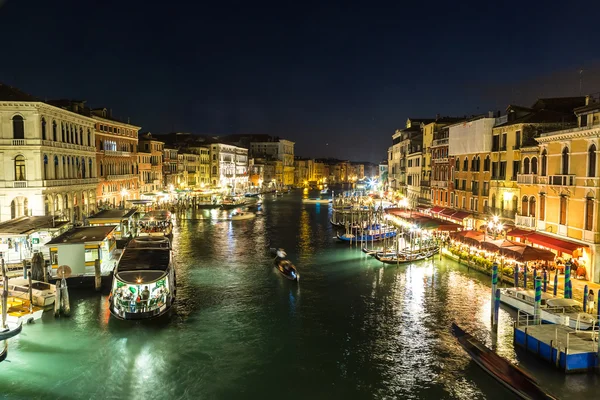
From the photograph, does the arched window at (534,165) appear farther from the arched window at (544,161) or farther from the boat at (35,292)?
the boat at (35,292)

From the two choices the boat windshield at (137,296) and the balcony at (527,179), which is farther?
the balcony at (527,179)

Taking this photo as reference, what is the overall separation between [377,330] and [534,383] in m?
6.52

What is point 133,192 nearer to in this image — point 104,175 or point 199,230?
point 104,175

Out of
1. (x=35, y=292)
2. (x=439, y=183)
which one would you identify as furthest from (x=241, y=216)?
(x=35, y=292)

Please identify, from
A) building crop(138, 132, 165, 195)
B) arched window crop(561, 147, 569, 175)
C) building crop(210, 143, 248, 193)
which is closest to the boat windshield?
arched window crop(561, 147, 569, 175)

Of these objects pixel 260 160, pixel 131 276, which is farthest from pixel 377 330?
pixel 260 160

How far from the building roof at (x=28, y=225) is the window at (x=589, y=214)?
27.7 metres

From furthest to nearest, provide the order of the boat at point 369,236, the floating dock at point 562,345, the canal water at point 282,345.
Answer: the boat at point 369,236 < the floating dock at point 562,345 < the canal water at point 282,345

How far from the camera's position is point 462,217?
36625 mm

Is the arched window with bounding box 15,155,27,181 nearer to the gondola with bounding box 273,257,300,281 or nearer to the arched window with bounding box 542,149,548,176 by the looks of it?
the gondola with bounding box 273,257,300,281

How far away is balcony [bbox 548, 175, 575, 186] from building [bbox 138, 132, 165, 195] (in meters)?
46.7

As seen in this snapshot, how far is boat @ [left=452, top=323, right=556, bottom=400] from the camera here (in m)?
13.6

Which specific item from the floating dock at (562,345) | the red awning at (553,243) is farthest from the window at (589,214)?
the floating dock at (562,345)

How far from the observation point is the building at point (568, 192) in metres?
22.6
